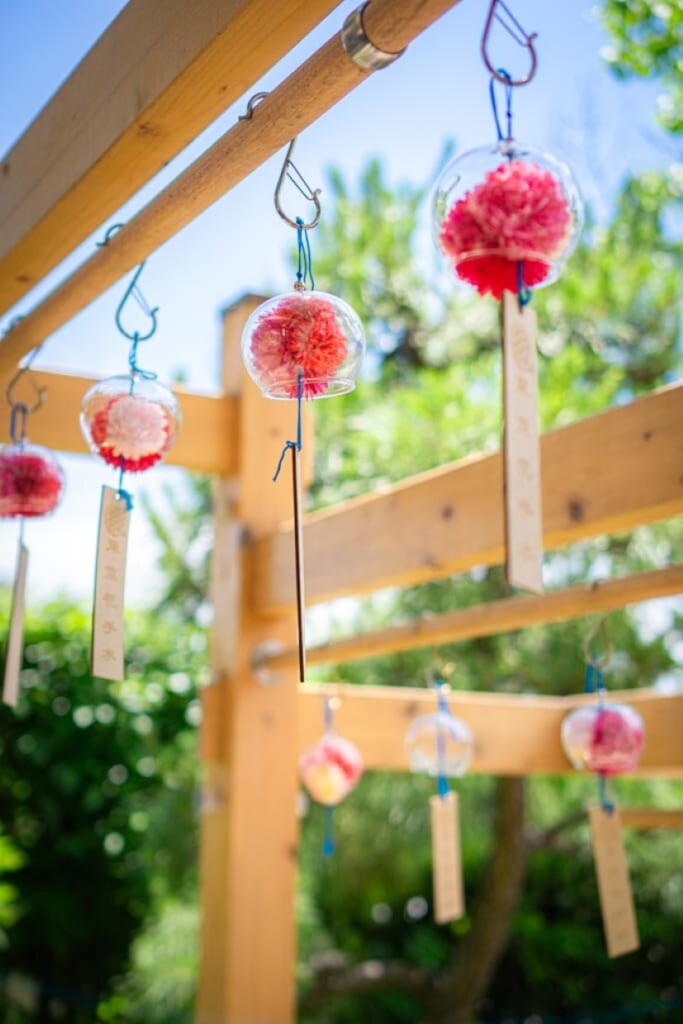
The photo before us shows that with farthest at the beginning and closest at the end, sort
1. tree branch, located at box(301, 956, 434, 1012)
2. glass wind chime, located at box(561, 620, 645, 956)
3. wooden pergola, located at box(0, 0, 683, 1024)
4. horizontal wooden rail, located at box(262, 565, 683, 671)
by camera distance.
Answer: tree branch, located at box(301, 956, 434, 1012) → glass wind chime, located at box(561, 620, 645, 956) → horizontal wooden rail, located at box(262, 565, 683, 671) → wooden pergola, located at box(0, 0, 683, 1024)

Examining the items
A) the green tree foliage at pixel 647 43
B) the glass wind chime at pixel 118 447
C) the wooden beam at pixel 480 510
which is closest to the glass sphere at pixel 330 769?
the wooden beam at pixel 480 510

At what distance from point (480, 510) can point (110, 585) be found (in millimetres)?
700

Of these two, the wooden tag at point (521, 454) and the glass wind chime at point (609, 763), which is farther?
the glass wind chime at point (609, 763)

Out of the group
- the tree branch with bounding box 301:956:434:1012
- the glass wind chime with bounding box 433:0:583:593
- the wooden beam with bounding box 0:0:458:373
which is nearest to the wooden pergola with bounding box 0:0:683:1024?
the wooden beam with bounding box 0:0:458:373

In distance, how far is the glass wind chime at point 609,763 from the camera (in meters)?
1.67

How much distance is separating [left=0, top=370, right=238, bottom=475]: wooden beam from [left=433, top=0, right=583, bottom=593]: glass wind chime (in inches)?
47.0

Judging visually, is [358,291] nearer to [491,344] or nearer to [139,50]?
[491,344]

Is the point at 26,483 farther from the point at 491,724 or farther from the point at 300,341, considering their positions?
the point at 491,724

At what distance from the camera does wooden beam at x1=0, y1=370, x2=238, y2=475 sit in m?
1.96

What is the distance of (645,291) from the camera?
3758 mm

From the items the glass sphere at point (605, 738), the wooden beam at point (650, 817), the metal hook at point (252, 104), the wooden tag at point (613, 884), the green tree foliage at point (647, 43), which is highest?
the green tree foliage at point (647, 43)

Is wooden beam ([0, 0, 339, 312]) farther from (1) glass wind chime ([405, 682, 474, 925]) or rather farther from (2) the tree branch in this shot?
(2) the tree branch

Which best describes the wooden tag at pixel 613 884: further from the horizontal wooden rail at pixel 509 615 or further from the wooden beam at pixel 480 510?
the wooden beam at pixel 480 510

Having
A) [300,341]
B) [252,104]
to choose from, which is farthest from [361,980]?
[252,104]
